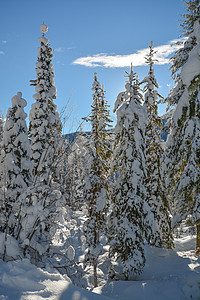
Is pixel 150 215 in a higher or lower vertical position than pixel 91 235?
higher

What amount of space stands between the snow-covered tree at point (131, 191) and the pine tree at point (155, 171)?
469 cm

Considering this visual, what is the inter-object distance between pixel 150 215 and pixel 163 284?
3793 mm

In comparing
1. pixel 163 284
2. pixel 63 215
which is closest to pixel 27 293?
pixel 63 215

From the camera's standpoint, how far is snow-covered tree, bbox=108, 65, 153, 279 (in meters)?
10.6

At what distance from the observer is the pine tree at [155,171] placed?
608 inches

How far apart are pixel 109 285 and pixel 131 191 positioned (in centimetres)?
439

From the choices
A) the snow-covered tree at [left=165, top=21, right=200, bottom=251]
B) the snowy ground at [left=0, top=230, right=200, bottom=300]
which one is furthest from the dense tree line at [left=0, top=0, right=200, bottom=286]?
the snowy ground at [left=0, top=230, right=200, bottom=300]

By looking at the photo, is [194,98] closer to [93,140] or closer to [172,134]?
[172,134]

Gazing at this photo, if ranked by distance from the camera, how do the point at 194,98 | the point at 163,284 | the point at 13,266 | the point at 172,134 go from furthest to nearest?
the point at 172,134 < the point at 163,284 < the point at 194,98 < the point at 13,266

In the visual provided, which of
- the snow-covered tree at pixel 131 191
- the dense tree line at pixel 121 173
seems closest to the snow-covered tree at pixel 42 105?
the dense tree line at pixel 121 173

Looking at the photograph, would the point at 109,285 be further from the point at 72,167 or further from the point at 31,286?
the point at 72,167

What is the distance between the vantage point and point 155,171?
52.0ft

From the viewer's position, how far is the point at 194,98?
710 cm

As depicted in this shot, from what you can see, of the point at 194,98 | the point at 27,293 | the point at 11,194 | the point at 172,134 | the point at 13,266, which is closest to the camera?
the point at 27,293
